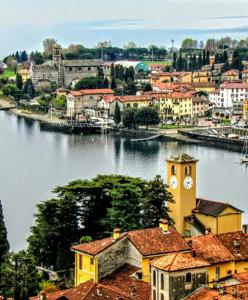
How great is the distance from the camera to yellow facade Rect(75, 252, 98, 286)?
1386cm

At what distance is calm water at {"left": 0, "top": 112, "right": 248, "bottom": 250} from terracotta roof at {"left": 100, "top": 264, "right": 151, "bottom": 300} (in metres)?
7.55

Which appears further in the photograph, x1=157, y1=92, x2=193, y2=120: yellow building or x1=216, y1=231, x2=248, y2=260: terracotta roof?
x1=157, y1=92, x2=193, y2=120: yellow building

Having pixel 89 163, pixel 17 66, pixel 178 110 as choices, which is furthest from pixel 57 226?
pixel 17 66

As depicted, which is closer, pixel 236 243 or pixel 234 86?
pixel 236 243

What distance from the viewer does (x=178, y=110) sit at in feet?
198

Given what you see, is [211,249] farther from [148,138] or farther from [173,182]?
[148,138]

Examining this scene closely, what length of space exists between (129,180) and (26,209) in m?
8.05

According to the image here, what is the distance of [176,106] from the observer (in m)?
60.3

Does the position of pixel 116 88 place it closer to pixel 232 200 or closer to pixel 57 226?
pixel 232 200

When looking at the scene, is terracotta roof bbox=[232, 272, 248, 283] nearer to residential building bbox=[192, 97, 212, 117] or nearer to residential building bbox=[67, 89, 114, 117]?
residential building bbox=[192, 97, 212, 117]

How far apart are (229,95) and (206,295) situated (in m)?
52.4

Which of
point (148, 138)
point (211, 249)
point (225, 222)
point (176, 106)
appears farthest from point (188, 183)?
point (176, 106)

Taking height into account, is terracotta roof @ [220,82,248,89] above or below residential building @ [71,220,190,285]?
below

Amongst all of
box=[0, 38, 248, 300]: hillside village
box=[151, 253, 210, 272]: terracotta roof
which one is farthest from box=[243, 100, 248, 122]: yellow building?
box=[151, 253, 210, 272]: terracotta roof
